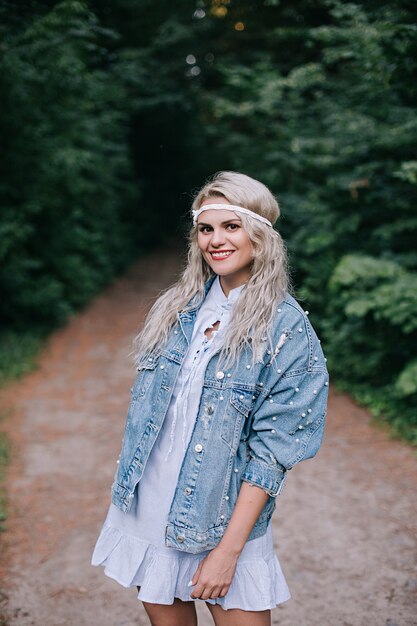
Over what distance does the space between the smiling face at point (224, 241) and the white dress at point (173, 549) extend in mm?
114

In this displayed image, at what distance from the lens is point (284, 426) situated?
5.92 feet

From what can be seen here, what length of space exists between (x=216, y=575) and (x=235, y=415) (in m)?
0.48

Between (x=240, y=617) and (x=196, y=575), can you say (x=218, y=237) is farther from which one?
(x=240, y=617)

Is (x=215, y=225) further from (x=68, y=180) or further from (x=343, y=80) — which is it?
(x=68, y=180)

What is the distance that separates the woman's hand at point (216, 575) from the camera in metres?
1.80

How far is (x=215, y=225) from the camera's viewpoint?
6.43ft

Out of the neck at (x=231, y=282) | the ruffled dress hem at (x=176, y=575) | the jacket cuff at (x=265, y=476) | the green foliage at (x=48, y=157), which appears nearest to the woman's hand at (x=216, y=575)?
the ruffled dress hem at (x=176, y=575)

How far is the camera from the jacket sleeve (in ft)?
5.90

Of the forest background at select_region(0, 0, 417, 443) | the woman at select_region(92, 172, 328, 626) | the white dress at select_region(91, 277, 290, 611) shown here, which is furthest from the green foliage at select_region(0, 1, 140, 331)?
the white dress at select_region(91, 277, 290, 611)

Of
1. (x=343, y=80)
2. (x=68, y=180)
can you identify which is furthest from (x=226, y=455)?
(x=68, y=180)

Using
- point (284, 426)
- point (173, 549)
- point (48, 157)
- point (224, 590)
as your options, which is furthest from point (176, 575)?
point (48, 157)

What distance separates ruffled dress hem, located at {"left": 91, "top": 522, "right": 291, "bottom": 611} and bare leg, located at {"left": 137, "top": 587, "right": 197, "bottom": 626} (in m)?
0.09

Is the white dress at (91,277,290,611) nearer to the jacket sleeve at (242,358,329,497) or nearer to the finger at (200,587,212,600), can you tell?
the finger at (200,587,212,600)

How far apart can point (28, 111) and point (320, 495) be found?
5.46m
